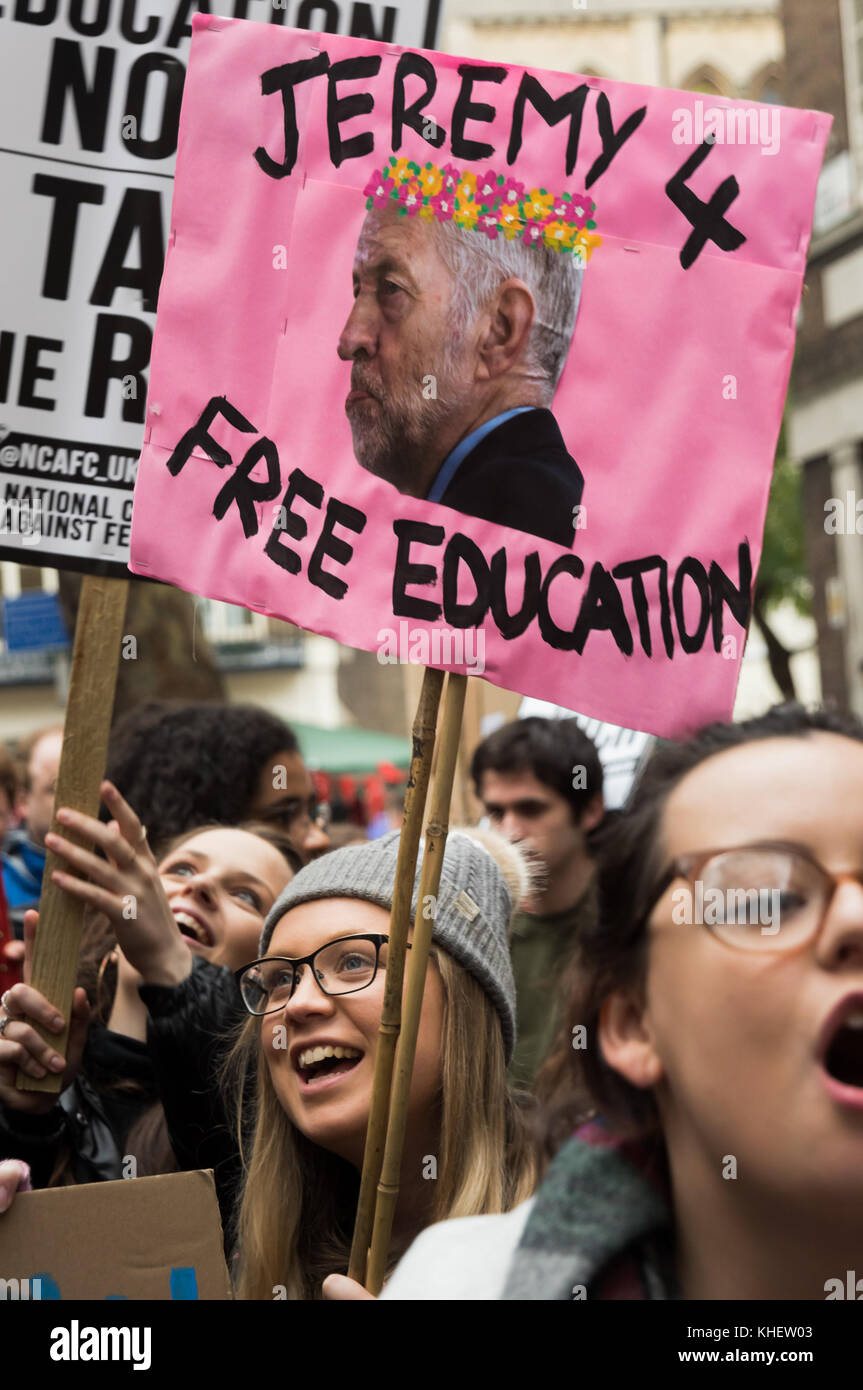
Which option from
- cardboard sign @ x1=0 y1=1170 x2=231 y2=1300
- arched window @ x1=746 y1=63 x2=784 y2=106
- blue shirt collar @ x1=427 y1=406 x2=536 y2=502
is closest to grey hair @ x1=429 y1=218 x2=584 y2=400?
blue shirt collar @ x1=427 y1=406 x2=536 y2=502

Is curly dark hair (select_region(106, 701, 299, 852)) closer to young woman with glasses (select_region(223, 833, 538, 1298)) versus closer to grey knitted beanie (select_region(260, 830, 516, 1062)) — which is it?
grey knitted beanie (select_region(260, 830, 516, 1062))

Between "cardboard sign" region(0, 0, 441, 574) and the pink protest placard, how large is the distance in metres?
0.25

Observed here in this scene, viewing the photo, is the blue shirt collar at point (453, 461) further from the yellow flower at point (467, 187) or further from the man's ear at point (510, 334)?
the yellow flower at point (467, 187)

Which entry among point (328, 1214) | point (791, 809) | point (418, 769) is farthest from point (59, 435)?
point (791, 809)

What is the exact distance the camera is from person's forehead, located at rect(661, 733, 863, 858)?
1434mm

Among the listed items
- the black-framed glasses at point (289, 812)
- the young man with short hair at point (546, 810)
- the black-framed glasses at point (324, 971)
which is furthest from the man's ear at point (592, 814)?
the black-framed glasses at point (324, 971)

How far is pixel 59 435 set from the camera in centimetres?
269

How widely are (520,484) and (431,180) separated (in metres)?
0.49

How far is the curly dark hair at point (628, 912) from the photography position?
153 centimetres

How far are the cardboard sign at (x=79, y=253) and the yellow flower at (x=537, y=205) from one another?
665 millimetres

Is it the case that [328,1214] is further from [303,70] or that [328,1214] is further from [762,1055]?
[303,70]
